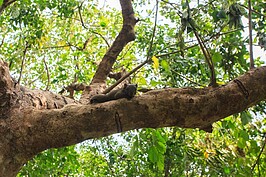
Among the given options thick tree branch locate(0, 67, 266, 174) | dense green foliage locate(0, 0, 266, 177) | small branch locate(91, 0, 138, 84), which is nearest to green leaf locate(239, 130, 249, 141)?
dense green foliage locate(0, 0, 266, 177)

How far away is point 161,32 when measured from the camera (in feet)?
13.5

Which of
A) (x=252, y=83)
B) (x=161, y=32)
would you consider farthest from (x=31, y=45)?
(x=252, y=83)

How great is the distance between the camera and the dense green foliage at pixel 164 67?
75.5 inches

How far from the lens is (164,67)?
175 centimetres

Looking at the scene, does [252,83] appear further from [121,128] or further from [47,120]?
[47,120]

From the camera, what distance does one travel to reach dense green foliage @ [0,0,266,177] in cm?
192

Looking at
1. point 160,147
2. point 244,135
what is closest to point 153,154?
point 160,147

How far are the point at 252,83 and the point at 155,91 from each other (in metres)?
0.36

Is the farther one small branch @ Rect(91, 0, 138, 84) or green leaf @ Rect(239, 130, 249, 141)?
small branch @ Rect(91, 0, 138, 84)

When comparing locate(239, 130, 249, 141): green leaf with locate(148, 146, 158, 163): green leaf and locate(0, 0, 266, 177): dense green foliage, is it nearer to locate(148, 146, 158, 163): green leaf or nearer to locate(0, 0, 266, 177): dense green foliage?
locate(0, 0, 266, 177): dense green foliage

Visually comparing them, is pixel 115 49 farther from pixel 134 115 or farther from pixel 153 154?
pixel 134 115

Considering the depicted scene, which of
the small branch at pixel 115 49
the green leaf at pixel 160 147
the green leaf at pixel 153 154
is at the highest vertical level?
the small branch at pixel 115 49

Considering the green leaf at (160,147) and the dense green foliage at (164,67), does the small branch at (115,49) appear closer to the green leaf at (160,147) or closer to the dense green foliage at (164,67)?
the dense green foliage at (164,67)

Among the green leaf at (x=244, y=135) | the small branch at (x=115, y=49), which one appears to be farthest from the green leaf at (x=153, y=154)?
the small branch at (x=115, y=49)
